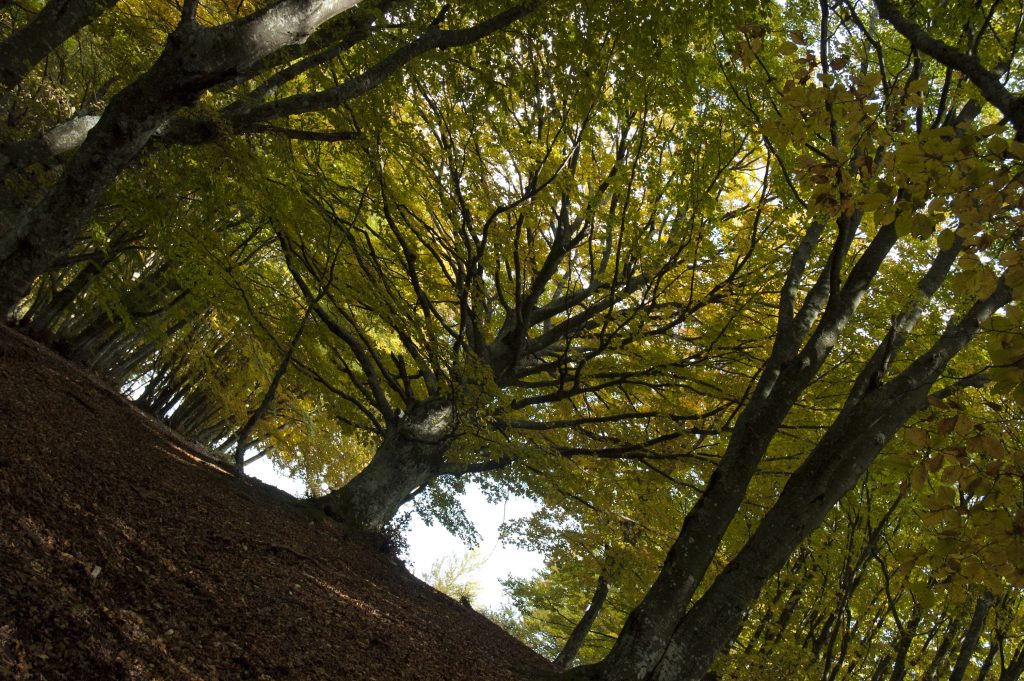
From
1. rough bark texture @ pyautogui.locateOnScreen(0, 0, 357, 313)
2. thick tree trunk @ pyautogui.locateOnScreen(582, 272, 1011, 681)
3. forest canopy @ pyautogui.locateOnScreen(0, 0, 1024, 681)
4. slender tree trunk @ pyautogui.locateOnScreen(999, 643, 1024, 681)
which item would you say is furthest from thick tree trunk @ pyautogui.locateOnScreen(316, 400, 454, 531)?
slender tree trunk @ pyautogui.locateOnScreen(999, 643, 1024, 681)

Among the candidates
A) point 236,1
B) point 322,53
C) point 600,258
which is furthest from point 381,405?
point 236,1

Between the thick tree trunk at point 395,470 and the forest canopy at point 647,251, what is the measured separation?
0.04m

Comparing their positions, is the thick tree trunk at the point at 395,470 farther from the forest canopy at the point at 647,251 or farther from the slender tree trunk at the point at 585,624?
the slender tree trunk at the point at 585,624

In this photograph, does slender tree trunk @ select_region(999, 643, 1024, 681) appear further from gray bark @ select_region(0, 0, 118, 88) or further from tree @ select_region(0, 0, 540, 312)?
gray bark @ select_region(0, 0, 118, 88)

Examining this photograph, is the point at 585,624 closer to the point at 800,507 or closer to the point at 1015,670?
the point at 1015,670

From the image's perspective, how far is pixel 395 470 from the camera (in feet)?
25.7

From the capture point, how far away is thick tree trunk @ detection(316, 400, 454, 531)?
7746 millimetres

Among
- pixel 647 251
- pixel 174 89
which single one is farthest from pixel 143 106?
pixel 647 251

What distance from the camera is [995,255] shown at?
5809mm

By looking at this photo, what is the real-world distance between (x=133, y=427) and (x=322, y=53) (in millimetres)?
4741

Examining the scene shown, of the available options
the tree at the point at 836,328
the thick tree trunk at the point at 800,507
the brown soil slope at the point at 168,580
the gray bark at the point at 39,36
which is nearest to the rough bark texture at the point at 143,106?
the brown soil slope at the point at 168,580

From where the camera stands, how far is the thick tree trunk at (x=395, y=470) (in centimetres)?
775

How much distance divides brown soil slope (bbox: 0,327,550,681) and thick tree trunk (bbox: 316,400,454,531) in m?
0.72

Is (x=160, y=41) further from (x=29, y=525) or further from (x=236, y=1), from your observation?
(x=29, y=525)
